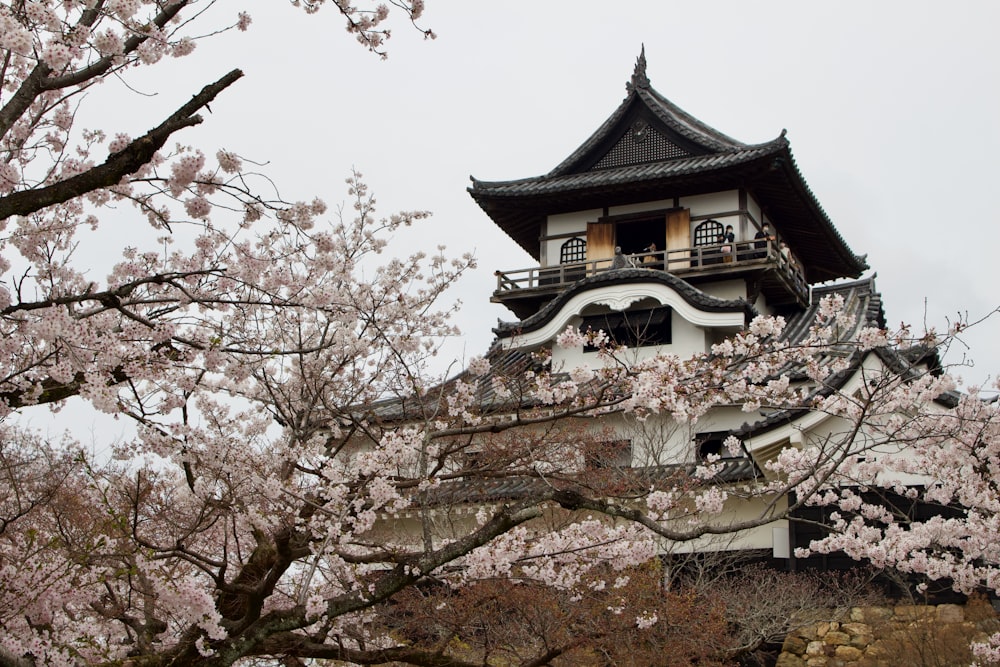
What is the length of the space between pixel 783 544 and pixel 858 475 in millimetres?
2427

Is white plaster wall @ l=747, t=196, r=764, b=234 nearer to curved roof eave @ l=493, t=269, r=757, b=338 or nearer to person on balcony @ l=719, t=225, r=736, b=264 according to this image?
person on balcony @ l=719, t=225, r=736, b=264

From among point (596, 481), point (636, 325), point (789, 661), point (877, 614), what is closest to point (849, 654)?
point (877, 614)

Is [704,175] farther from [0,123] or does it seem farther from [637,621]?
[0,123]

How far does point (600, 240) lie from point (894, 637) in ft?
34.2

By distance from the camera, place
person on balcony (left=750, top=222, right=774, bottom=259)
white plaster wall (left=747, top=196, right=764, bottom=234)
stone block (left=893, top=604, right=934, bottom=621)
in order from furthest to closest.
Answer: white plaster wall (left=747, top=196, right=764, bottom=234) → person on balcony (left=750, top=222, right=774, bottom=259) → stone block (left=893, top=604, right=934, bottom=621)

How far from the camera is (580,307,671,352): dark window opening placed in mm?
16297

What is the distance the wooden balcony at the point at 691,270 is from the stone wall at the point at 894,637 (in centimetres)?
731

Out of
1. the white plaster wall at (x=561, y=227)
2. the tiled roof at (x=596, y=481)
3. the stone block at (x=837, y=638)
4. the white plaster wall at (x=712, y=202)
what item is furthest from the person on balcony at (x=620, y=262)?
the stone block at (x=837, y=638)

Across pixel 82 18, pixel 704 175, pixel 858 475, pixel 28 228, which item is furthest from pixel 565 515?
pixel 704 175

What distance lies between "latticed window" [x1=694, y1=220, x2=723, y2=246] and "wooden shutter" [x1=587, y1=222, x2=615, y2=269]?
1.64m

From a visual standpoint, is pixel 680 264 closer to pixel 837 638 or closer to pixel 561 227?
pixel 561 227

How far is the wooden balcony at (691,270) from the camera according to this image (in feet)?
55.0

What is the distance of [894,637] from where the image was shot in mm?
9852

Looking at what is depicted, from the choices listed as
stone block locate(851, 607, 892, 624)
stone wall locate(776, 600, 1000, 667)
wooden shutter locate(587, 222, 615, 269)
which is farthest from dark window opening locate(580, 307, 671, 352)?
stone block locate(851, 607, 892, 624)
